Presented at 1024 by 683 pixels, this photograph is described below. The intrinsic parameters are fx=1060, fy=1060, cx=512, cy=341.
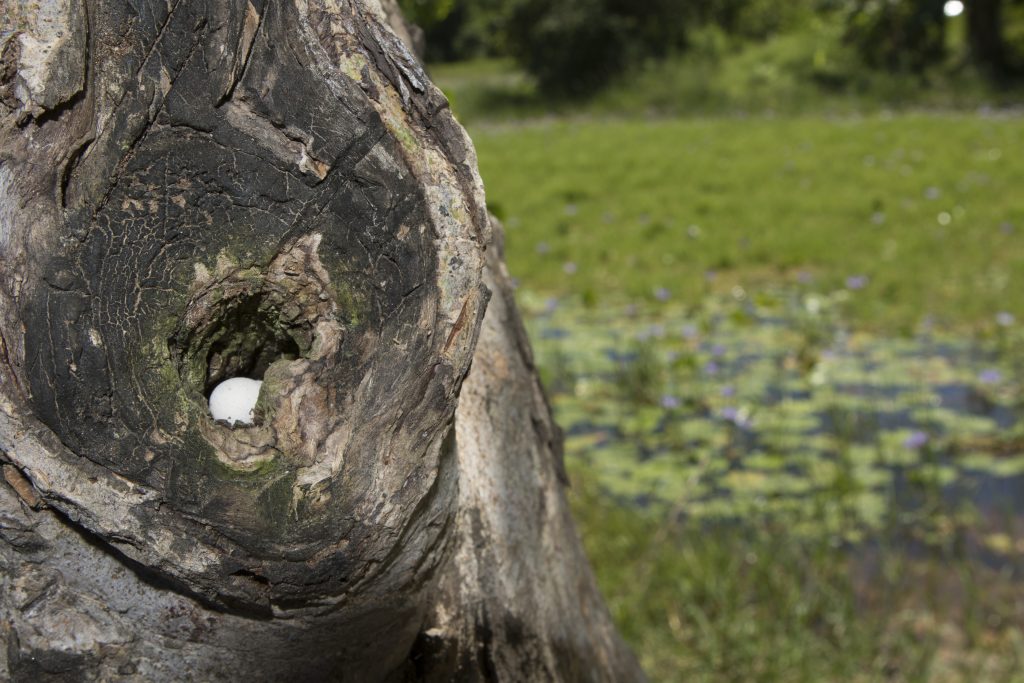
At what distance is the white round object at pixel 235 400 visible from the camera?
33.6 inches

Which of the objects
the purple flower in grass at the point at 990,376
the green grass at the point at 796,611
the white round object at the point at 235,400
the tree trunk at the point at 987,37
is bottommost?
the green grass at the point at 796,611

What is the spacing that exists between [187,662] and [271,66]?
1.61ft

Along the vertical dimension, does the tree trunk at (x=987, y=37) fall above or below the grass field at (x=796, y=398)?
above

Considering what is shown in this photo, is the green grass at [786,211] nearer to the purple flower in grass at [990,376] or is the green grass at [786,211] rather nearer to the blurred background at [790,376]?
the blurred background at [790,376]

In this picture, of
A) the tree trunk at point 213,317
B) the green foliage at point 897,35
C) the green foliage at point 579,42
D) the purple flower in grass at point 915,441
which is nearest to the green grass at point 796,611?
the purple flower in grass at point 915,441

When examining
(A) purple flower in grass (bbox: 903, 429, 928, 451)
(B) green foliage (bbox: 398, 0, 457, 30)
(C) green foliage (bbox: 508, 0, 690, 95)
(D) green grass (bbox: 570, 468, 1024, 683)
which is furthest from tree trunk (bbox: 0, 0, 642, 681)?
(C) green foliage (bbox: 508, 0, 690, 95)

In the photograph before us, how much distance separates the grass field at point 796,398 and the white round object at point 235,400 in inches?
46.3

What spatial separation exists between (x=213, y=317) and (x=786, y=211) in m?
5.93

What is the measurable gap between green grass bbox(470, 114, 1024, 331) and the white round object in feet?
8.89

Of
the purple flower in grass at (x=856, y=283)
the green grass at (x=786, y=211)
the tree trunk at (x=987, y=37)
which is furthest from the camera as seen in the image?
the tree trunk at (x=987, y=37)

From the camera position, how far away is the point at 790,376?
3.77m

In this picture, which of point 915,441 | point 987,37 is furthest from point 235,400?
point 987,37

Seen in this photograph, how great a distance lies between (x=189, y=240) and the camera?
83 centimetres

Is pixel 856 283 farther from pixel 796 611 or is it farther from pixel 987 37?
pixel 987 37
